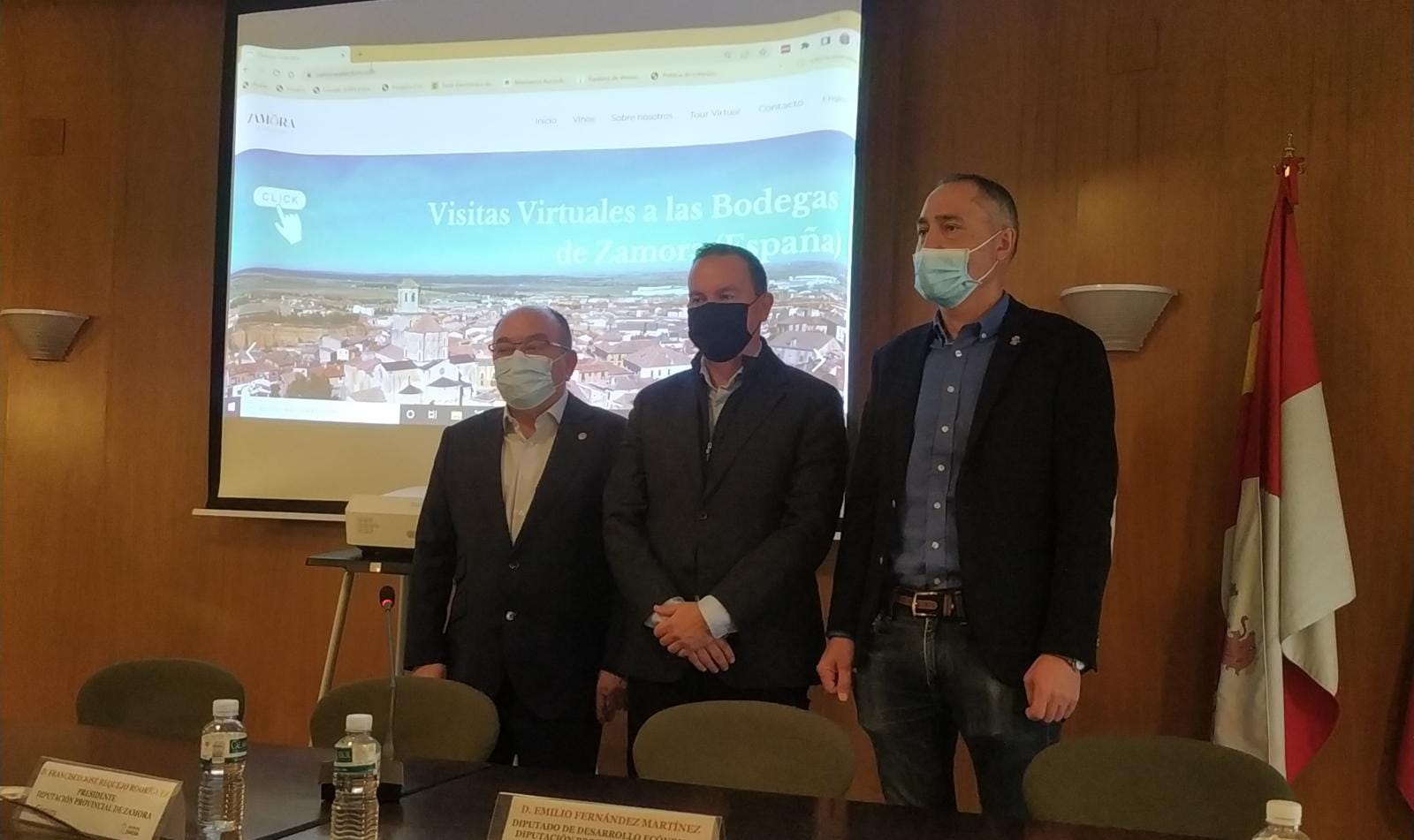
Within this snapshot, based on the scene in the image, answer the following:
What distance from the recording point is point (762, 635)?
2518 millimetres

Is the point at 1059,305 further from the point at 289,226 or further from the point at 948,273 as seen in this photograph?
the point at 289,226

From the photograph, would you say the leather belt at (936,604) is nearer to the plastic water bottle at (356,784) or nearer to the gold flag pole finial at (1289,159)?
the plastic water bottle at (356,784)

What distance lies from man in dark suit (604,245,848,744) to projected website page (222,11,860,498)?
2.94ft

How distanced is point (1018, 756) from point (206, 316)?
351cm

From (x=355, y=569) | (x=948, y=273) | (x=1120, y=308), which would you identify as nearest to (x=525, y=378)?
(x=355, y=569)

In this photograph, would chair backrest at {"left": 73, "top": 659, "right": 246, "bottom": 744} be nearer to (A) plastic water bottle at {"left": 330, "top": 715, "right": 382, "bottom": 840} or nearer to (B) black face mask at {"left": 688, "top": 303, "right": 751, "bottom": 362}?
(A) plastic water bottle at {"left": 330, "top": 715, "right": 382, "bottom": 840}

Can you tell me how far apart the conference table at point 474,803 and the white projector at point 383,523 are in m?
1.35

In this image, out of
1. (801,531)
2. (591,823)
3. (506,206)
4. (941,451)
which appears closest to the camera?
(591,823)

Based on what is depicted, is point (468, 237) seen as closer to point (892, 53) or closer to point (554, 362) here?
point (554, 362)

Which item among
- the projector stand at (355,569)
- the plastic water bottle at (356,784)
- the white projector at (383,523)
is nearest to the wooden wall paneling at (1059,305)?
the projector stand at (355,569)

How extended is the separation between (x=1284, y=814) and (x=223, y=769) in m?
1.45

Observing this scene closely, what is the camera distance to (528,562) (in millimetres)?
2764

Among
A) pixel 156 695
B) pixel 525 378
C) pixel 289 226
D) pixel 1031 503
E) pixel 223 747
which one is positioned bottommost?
pixel 156 695

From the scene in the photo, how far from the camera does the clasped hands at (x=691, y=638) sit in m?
2.43
